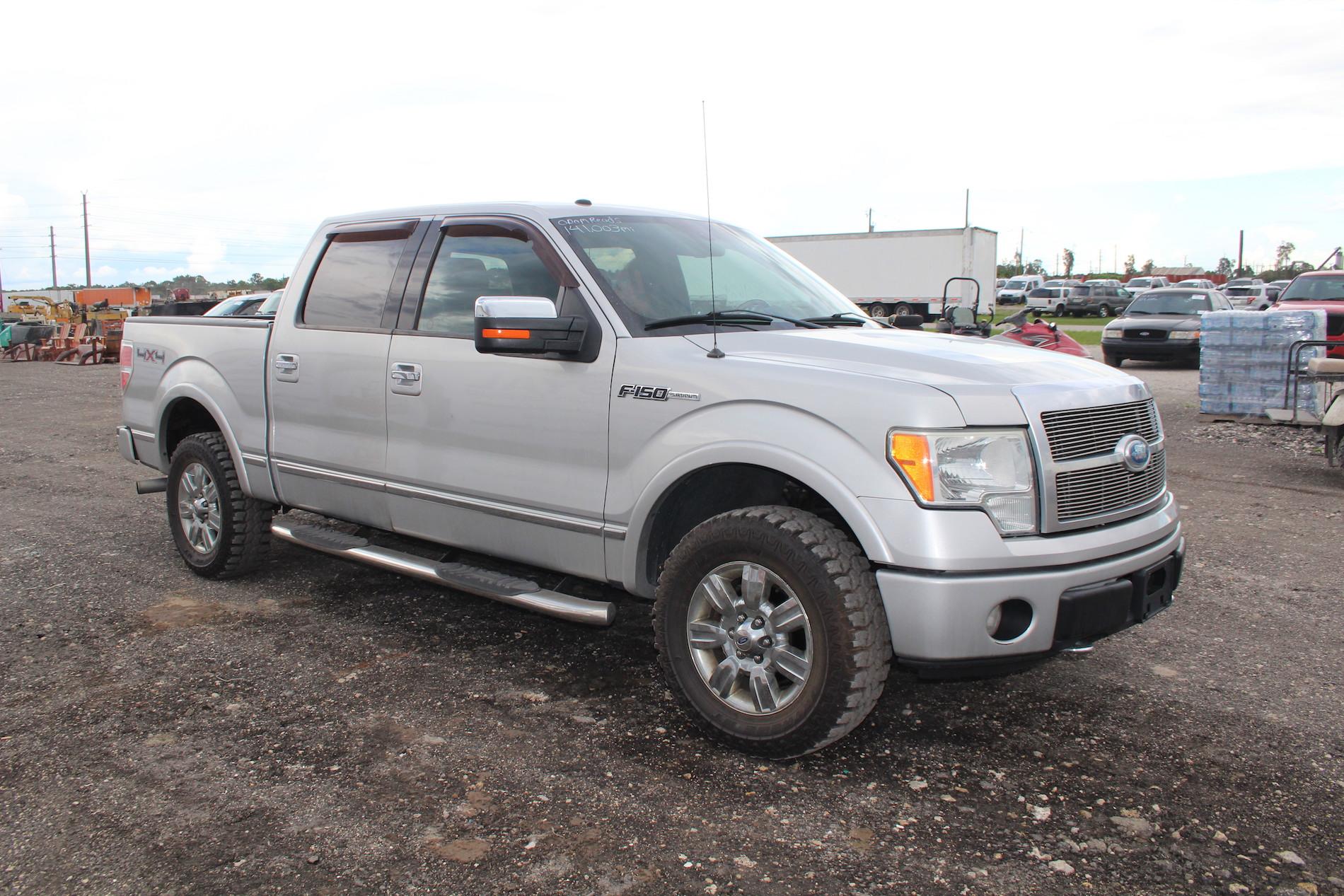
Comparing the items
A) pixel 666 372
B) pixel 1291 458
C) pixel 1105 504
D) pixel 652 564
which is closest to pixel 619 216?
pixel 666 372

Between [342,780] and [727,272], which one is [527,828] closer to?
[342,780]

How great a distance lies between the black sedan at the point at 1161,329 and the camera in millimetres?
19031

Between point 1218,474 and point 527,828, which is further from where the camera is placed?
point 1218,474

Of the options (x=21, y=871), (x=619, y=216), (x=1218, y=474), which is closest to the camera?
(x=21, y=871)

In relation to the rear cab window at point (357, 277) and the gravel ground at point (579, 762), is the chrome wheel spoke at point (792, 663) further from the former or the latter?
the rear cab window at point (357, 277)

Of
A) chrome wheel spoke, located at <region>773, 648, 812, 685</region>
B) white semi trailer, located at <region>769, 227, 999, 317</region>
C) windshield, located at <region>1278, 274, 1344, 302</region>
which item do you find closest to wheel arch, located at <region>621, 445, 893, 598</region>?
chrome wheel spoke, located at <region>773, 648, 812, 685</region>

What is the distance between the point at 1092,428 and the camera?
135 inches

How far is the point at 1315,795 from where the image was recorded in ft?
10.8

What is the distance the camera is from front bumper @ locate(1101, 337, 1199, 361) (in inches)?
749

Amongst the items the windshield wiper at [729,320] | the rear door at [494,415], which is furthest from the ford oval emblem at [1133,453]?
the rear door at [494,415]

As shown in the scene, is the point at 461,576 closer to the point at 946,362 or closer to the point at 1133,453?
the point at 946,362

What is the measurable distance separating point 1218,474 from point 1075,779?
21.7ft

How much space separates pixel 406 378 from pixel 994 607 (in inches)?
104

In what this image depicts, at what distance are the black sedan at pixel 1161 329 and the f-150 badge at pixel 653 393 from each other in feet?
57.8
